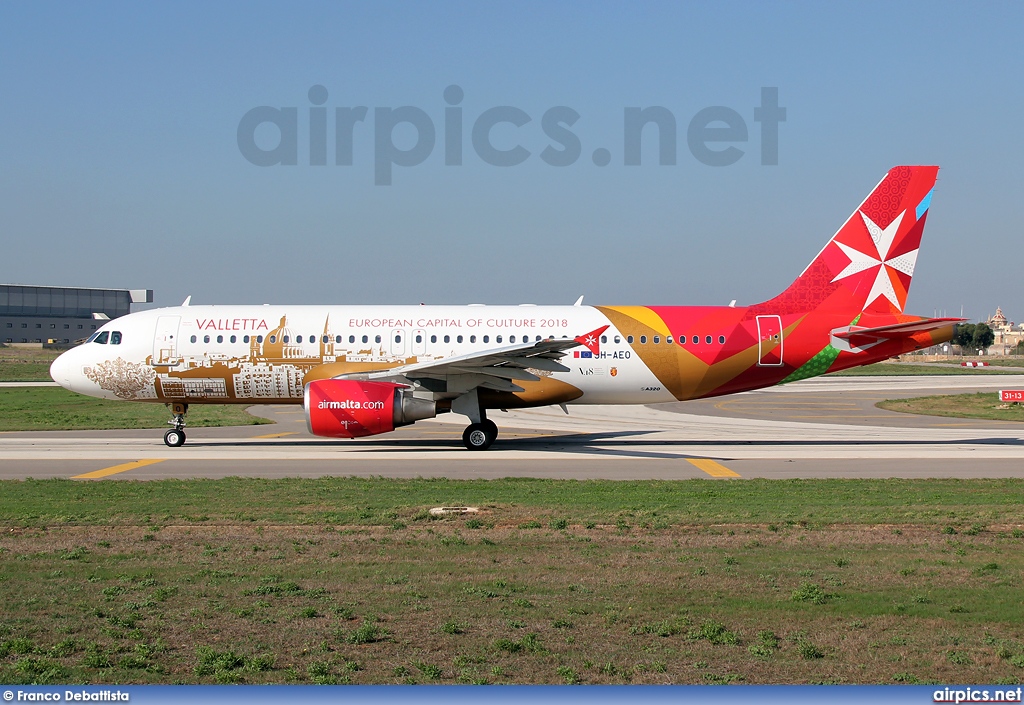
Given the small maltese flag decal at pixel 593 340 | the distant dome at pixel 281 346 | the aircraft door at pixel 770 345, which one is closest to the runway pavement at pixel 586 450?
the aircraft door at pixel 770 345

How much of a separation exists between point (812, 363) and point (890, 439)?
13.0 feet

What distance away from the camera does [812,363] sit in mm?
25078

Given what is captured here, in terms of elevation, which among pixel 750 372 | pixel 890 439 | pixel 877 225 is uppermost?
pixel 877 225

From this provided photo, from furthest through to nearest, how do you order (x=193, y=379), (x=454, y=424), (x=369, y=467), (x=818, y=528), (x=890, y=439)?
(x=454, y=424) < (x=890, y=439) < (x=193, y=379) < (x=369, y=467) < (x=818, y=528)

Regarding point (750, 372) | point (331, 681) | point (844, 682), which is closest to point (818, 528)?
point (844, 682)


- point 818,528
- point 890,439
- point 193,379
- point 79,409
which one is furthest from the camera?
point 79,409

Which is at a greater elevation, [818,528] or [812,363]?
[812,363]

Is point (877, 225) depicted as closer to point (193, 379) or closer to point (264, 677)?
point (193, 379)

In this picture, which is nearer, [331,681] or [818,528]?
[331,681]

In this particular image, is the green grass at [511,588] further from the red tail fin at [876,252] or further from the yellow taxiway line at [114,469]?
the red tail fin at [876,252]

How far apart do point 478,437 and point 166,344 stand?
9012 millimetres

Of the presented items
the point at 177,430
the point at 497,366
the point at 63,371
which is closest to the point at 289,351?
the point at 177,430

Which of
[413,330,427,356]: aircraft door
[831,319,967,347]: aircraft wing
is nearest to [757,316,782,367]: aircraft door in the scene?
[831,319,967,347]: aircraft wing

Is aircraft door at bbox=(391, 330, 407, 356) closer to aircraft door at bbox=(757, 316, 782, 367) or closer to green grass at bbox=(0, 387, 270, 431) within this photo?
aircraft door at bbox=(757, 316, 782, 367)
